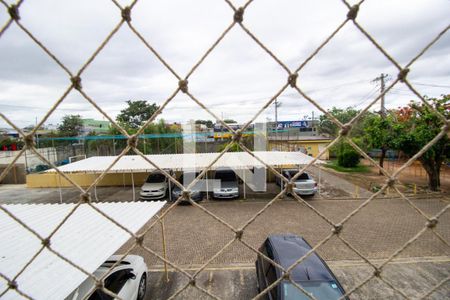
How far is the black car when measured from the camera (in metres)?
2.84

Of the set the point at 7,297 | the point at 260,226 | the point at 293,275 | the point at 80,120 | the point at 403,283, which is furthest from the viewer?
the point at 80,120

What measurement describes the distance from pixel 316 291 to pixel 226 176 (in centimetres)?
745

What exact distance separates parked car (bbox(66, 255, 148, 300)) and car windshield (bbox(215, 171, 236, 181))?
6.22 metres

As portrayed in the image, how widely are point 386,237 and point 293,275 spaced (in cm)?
428

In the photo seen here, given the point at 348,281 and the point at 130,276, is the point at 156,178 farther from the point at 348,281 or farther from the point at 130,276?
the point at 348,281

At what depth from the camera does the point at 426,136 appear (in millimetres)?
8516

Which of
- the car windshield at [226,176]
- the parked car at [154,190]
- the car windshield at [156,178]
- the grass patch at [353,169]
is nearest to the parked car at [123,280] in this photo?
the parked car at [154,190]

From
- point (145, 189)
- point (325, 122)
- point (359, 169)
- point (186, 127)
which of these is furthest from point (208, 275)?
point (325, 122)

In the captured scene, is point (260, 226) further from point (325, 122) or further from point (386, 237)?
point (325, 122)

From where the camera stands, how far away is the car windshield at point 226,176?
9984 mm

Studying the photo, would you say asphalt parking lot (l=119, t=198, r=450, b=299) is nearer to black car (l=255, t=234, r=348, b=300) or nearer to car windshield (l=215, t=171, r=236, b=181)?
black car (l=255, t=234, r=348, b=300)

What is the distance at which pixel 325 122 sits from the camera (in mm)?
28422

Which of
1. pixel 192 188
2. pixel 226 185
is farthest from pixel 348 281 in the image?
pixel 192 188

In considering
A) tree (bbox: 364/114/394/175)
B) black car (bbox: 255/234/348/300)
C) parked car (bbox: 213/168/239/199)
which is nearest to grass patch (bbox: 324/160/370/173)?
tree (bbox: 364/114/394/175)
